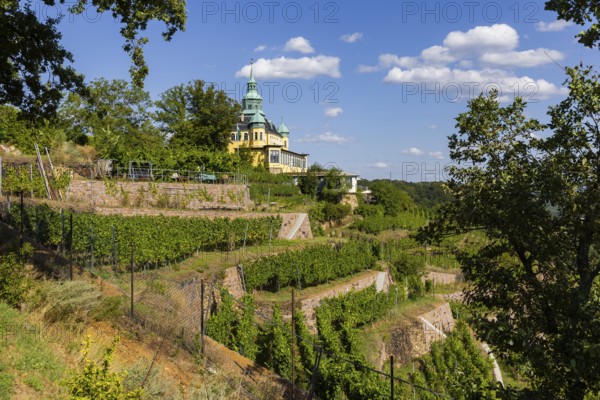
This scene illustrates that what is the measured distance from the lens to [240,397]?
7.63 meters

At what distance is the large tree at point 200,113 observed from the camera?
4178cm

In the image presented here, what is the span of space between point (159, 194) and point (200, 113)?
17.8 metres

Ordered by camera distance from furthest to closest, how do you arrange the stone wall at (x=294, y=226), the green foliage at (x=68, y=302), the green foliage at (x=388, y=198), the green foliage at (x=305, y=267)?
the green foliage at (x=388, y=198)
the stone wall at (x=294, y=226)
the green foliage at (x=305, y=267)
the green foliage at (x=68, y=302)

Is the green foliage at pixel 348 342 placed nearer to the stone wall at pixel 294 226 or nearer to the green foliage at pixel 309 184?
the stone wall at pixel 294 226

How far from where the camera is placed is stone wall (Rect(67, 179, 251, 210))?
77.9ft

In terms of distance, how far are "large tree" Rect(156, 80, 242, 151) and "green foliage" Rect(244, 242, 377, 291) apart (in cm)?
1792

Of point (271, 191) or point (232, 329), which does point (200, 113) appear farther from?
point (232, 329)

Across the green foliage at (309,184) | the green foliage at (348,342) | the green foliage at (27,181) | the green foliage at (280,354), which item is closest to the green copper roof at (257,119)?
the green foliage at (309,184)

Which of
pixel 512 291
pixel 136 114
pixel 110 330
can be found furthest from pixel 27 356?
pixel 136 114

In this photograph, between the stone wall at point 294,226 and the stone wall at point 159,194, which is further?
the stone wall at point 294,226

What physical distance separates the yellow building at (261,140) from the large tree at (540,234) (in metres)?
45.5

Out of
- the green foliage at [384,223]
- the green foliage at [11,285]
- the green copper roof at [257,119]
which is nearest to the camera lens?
the green foliage at [11,285]

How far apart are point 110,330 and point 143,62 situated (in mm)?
5003

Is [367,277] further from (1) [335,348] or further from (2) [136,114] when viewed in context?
(2) [136,114]
